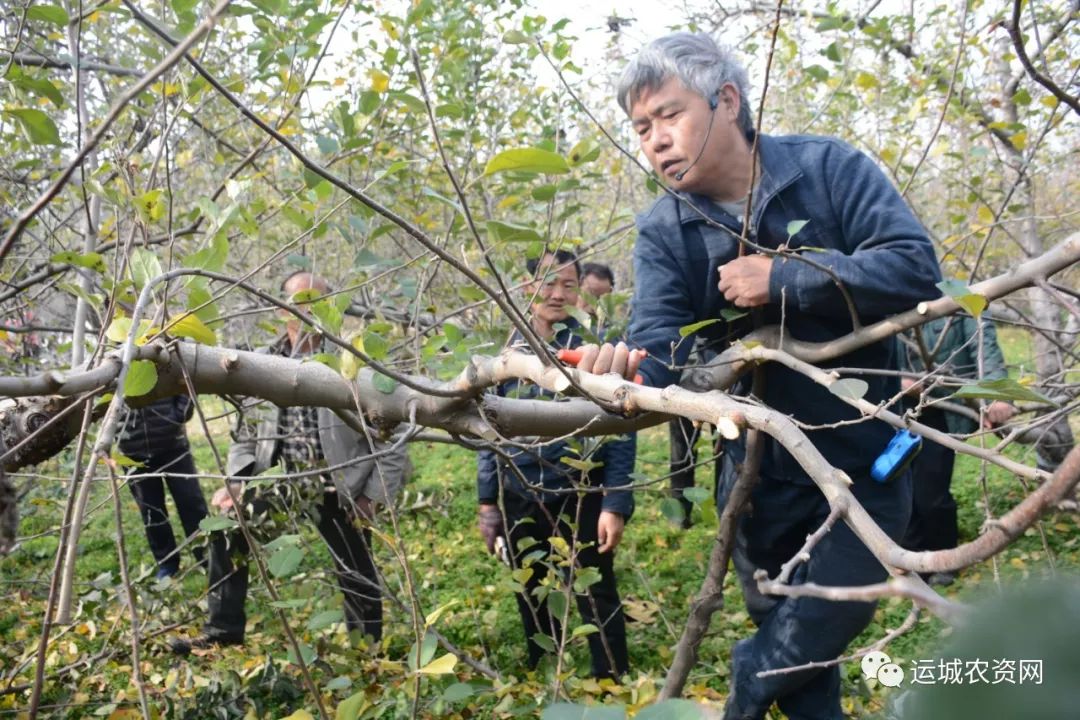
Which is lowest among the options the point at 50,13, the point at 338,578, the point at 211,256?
the point at 338,578

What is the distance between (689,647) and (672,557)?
121 inches

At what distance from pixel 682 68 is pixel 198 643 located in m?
3.50

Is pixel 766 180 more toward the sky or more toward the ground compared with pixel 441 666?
more toward the sky

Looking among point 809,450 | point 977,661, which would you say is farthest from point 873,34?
point 977,661

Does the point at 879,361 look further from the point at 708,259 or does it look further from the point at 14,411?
the point at 14,411

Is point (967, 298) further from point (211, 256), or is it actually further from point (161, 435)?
point (161, 435)

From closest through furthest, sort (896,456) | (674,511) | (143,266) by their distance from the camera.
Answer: (143,266) < (896,456) < (674,511)

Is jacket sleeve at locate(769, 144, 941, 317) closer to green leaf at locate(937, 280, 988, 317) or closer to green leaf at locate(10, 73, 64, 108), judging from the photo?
green leaf at locate(937, 280, 988, 317)

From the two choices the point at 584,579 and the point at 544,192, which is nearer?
the point at 544,192

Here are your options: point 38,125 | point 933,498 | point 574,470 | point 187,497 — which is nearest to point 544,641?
point 574,470

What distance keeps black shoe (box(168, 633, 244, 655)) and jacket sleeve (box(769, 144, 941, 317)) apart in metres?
3.31

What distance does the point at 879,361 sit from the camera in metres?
1.83

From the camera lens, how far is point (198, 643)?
3.65m

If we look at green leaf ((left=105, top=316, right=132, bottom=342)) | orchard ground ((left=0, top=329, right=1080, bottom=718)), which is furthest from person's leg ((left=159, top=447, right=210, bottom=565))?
green leaf ((left=105, top=316, right=132, bottom=342))
